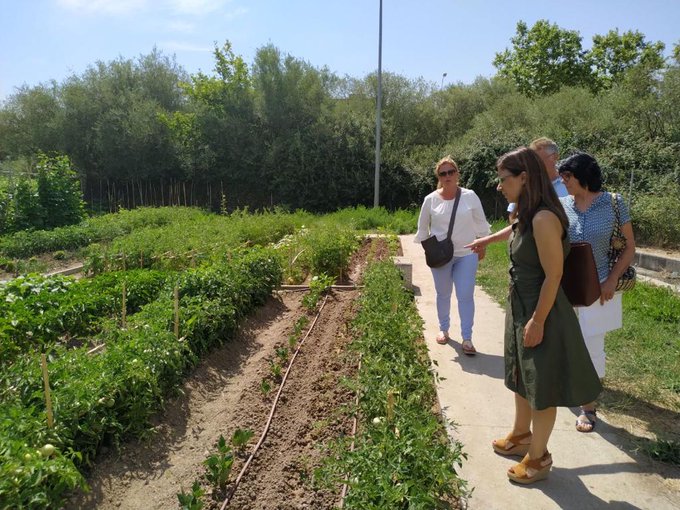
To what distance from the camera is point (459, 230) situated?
175 inches

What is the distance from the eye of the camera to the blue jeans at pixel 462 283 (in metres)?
4.45

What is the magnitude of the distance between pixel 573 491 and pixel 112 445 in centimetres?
277

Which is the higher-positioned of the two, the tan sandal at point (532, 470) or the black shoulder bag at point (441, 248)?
the black shoulder bag at point (441, 248)

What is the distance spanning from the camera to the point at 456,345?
4.79 m

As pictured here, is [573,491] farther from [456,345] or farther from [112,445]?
[112,445]

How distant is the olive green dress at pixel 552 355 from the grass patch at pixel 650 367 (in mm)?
947

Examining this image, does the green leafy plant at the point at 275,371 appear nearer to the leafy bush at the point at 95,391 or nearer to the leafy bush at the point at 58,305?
the leafy bush at the point at 95,391

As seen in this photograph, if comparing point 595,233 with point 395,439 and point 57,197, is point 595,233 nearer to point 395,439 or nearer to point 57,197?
point 395,439

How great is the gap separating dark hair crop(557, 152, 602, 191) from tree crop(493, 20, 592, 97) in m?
30.6

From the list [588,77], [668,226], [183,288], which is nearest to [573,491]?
[183,288]

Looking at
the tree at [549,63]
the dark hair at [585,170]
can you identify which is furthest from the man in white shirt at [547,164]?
the tree at [549,63]

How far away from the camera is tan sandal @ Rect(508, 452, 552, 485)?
2.63m

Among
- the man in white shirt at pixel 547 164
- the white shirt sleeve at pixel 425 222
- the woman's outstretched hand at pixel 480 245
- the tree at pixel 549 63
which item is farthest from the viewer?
the tree at pixel 549 63

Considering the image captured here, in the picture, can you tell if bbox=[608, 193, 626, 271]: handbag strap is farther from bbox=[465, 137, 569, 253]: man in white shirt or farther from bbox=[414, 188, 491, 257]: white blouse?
bbox=[414, 188, 491, 257]: white blouse
